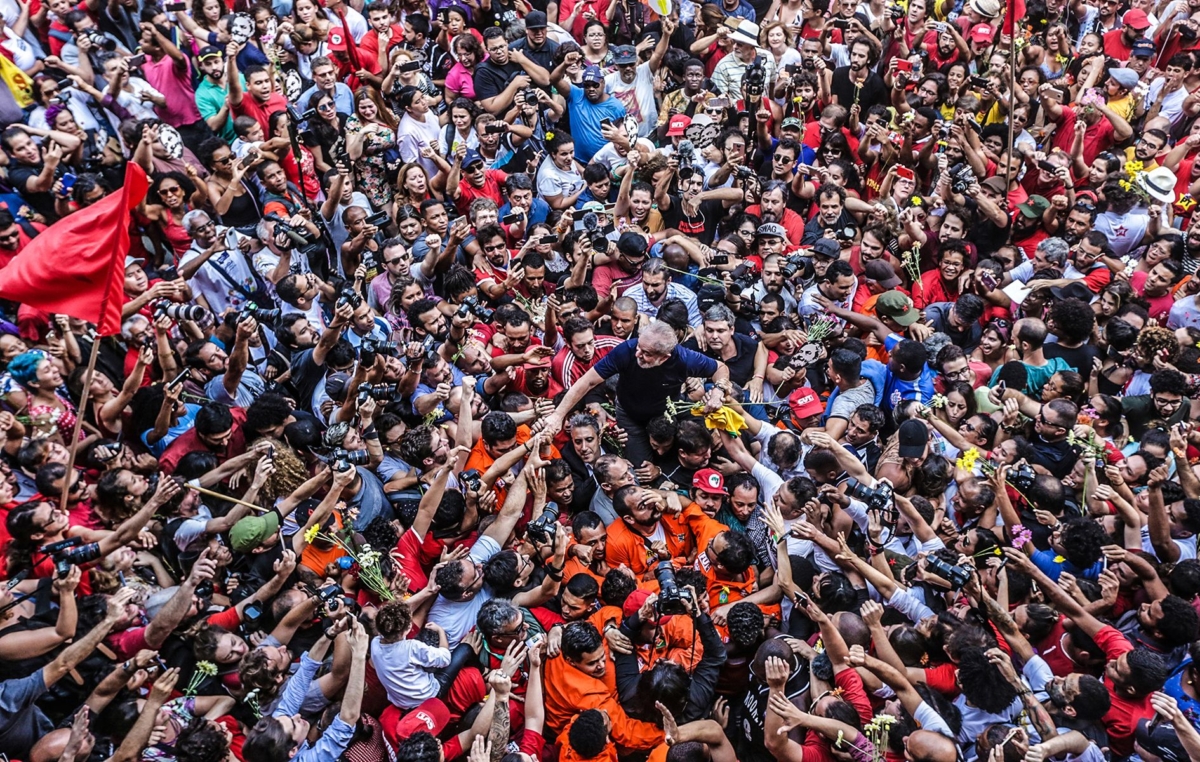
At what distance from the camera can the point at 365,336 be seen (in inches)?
293

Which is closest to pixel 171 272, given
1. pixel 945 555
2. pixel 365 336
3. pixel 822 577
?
pixel 365 336

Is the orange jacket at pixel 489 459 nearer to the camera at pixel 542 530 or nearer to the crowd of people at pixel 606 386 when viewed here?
the crowd of people at pixel 606 386

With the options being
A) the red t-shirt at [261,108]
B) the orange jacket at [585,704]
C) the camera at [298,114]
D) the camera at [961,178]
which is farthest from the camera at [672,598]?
the red t-shirt at [261,108]

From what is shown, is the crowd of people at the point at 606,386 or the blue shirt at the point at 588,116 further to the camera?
the blue shirt at the point at 588,116

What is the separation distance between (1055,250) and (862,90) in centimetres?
284

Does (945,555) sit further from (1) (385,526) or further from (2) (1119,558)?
(1) (385,526)

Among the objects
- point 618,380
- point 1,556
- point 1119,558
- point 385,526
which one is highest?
point 1119,558

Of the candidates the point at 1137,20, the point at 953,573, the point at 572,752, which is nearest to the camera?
the point at 572,752

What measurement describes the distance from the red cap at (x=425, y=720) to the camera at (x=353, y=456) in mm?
1598

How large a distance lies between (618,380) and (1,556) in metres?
3.76

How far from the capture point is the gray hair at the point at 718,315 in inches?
301

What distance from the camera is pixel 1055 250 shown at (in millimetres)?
8477

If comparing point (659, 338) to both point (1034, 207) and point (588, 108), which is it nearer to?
point (588, 108)

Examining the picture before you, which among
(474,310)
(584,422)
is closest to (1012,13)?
(474,310)
